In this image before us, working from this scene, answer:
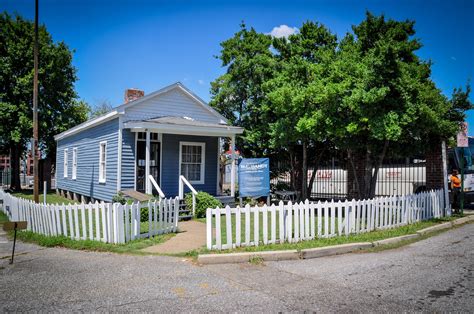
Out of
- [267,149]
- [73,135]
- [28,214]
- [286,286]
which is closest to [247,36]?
[267,149]

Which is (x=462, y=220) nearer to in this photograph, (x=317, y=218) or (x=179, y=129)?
(x=317, y=218)

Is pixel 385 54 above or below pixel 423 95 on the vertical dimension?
above

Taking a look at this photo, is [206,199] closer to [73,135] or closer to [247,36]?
[247,36]

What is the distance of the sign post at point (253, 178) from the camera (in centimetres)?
1387

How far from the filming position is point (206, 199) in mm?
13391

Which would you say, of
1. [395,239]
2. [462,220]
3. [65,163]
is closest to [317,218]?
[395,239]

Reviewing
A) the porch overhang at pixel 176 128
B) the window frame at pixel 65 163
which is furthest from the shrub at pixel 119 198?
the window frame at pixel 65 163

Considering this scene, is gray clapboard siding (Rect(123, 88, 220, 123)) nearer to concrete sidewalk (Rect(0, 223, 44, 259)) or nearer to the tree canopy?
the tree canopy

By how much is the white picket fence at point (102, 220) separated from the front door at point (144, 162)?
197 inches

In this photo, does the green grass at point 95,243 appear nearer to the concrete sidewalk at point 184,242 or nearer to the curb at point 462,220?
the concrete sidewalk at point 184,242

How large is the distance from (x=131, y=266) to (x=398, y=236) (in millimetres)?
6322

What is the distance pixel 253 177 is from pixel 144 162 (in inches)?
193

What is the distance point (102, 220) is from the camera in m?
8.33

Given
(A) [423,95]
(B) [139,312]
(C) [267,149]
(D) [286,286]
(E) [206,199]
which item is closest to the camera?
(B) [139,312]
